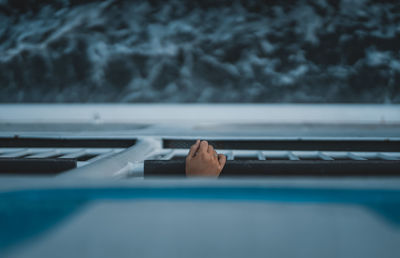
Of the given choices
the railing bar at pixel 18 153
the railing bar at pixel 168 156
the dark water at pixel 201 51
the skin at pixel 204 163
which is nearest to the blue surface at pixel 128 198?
the skin at pixel 204 163

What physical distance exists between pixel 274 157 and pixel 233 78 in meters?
0.88

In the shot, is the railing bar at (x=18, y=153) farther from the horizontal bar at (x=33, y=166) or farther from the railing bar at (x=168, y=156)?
the railing bar at (x=168, y=156)

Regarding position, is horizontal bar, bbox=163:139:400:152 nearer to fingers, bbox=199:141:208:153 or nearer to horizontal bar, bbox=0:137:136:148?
horizontal bar, bbox=0:137:136:148

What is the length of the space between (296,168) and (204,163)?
0.25m

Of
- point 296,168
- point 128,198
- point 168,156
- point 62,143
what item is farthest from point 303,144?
point 62,143

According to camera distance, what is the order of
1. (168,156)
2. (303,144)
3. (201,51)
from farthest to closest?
(201,51), (303,144), (168,156)

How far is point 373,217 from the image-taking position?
1.27 feet

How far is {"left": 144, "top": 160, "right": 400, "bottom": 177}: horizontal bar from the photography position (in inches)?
27.3

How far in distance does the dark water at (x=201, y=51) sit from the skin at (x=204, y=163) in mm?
1195

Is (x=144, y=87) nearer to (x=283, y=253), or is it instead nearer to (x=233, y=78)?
(x=233, y=78)

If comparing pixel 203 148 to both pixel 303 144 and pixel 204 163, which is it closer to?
pixel 204 163

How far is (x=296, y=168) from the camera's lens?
27.5 inches

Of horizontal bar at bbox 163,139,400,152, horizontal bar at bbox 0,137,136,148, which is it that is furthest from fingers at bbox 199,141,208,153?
horizontal bar at bbox 0,137,136,148

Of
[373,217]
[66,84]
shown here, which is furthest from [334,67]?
[66,84]
